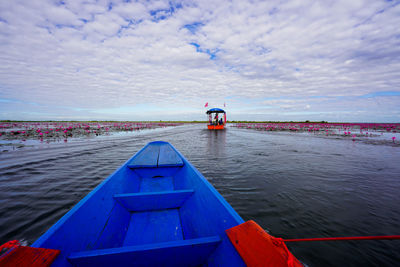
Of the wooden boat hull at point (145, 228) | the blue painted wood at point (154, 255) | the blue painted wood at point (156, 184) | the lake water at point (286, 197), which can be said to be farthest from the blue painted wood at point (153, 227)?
the lake water at point (286, 197)

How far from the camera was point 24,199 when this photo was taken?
10.9ft

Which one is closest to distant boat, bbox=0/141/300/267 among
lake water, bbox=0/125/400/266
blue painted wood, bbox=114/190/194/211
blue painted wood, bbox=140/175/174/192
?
blue painted wood, bbox=114/190/194/211

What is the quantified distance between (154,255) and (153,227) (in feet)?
3.09

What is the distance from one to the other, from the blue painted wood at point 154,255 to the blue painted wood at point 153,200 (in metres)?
1.12

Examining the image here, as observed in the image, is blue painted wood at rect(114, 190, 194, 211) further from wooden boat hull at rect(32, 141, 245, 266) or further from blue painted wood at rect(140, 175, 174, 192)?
blue painted wood at rect(140, 175, 174, 192)

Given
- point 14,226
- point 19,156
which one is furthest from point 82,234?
point 19,156

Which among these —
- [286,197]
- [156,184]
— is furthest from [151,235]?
[286,197]

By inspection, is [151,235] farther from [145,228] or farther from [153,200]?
[153,200]

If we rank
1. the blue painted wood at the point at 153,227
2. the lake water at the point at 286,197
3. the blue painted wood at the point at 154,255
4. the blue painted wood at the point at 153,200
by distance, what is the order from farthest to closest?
the blue painted wood at the point at 153,200 < the lake water at the point at 286,197 < the blue painted wood at the point at 153,227 < the blue painted wood at the point at 154,255

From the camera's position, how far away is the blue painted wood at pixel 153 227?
2.07 metres

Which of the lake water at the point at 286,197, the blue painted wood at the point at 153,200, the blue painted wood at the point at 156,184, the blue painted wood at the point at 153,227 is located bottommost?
the lake water at the point at 286,197

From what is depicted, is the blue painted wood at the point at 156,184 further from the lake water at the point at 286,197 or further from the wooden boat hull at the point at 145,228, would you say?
the lake water at the point at 286,197

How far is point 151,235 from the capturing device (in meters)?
2.12

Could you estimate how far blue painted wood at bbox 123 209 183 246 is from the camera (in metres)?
2.07
